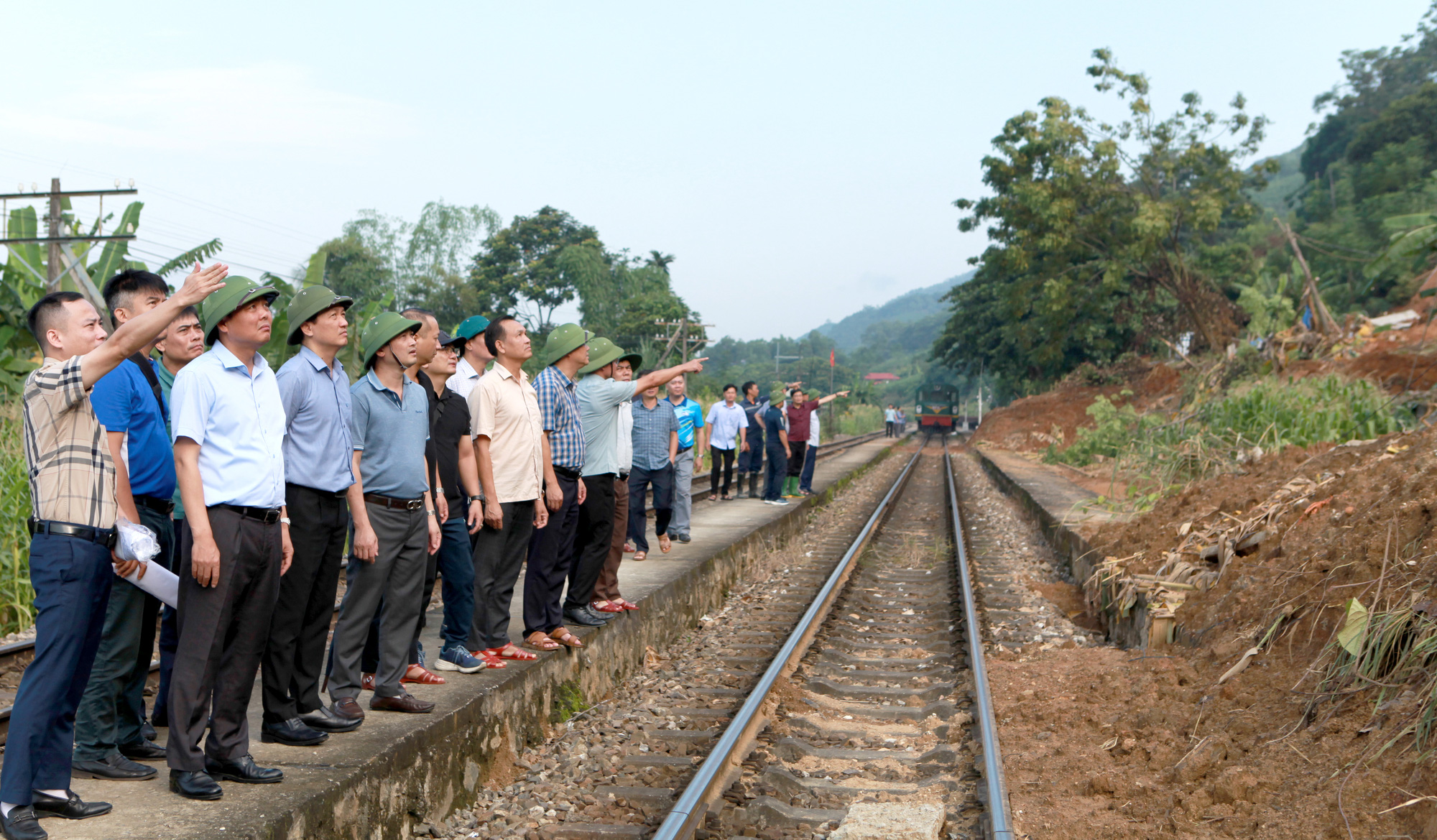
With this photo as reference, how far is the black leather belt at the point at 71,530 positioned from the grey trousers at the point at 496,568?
89.0 inches

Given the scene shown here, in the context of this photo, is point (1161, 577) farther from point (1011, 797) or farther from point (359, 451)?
point (359, 451)

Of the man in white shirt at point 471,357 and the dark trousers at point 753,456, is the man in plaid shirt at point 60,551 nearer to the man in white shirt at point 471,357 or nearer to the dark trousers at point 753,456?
the man in white shirt at point 471,357

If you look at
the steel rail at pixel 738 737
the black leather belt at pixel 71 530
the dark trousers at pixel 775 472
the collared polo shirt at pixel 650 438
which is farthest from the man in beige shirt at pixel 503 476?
the dark trousers at pixel 775 472

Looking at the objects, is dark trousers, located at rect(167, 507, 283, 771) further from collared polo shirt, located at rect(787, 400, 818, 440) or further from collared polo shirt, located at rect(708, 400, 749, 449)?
collared polo shirt, located at rect(787, 400, 818, 440)

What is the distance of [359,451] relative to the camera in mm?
4305

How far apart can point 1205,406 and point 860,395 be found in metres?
61.0

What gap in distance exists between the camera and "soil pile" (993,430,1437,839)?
159 inches

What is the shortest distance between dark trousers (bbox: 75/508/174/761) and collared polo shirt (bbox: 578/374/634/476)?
2830mm

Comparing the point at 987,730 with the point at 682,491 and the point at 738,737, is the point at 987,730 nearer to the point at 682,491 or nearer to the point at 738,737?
the point at 738,737

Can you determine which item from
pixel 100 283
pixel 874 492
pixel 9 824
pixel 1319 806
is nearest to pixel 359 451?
pixel 9 824

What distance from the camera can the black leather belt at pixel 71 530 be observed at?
3207mm

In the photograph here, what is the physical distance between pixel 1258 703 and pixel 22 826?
202 inches

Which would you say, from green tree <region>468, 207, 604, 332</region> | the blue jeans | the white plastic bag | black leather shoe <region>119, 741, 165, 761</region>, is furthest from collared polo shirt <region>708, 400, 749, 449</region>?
green tree <region>468, 207, 604, 332</region>

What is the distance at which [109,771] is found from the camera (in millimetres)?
3742
